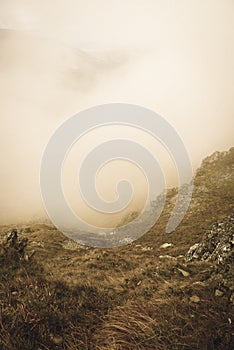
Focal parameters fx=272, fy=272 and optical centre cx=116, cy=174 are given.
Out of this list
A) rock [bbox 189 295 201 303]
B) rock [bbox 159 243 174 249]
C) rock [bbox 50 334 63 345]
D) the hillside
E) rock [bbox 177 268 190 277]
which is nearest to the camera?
the hillside

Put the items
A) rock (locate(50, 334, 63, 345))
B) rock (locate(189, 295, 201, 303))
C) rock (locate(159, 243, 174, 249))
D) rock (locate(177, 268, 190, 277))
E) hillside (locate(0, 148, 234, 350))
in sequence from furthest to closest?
1. rock (locate(159, 243, 174, 249))
2. rock (locate(177, 268, 190, 277))
3. rock (locate(189, 295, 201, 303))
4. rock (locate(50, 334, 63, 345))
5. hillside (locate(0, 148, 234, 350))

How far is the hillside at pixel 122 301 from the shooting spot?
5285mm

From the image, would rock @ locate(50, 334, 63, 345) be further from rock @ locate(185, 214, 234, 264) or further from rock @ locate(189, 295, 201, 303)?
rock @ locate(185, 214, 234, 264)

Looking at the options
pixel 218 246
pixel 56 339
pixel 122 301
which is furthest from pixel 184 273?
pixel 56 339

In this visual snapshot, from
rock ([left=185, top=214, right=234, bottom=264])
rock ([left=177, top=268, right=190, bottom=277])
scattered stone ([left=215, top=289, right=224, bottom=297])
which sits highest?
rock ([left=185, top=214, right=234, bottom=264])

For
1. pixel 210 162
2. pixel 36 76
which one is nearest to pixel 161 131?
→ pixel 210 162

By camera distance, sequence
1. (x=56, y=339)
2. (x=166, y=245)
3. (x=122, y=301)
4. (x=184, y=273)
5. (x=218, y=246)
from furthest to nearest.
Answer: (x=166, y=245), (x=218, y=246), (x=184, y=273), (x=122, y=301), (x=56, y=339)

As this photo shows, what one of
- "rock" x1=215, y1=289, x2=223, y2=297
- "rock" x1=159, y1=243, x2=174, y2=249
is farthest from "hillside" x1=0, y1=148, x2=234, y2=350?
"rock" x1=159, y1=243, x2=174, y2=249

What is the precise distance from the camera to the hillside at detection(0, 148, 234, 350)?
5.29 metres

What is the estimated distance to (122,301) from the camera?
7.02 meters

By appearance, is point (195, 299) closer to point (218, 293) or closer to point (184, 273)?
point (218, 293)

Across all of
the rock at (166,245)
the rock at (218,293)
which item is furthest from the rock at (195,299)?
the rock at (166,245)

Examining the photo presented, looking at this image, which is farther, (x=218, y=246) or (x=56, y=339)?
(x=218, y=246)

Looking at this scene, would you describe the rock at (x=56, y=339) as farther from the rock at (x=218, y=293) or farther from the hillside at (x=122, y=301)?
the rock at (x=218, y=293)
